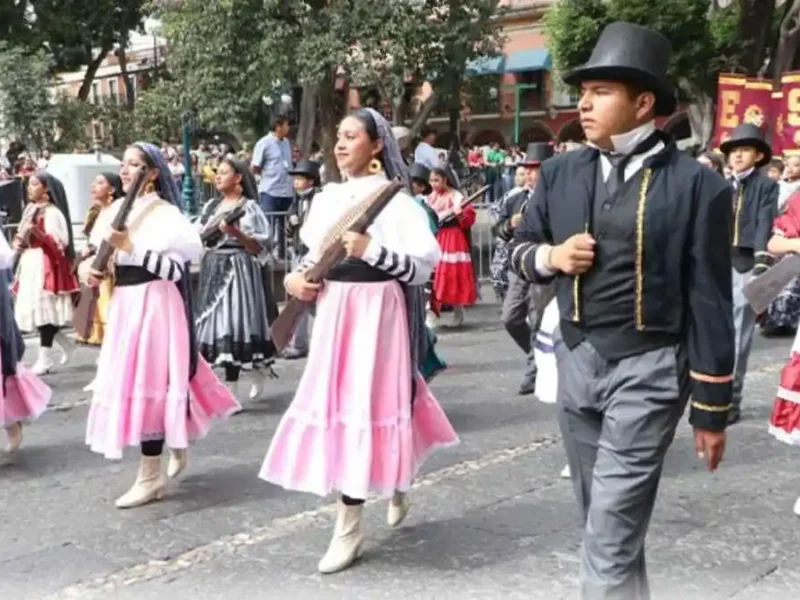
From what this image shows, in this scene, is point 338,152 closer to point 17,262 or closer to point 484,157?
point 17,262

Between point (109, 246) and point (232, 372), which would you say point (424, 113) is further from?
Result: point (109, 246)

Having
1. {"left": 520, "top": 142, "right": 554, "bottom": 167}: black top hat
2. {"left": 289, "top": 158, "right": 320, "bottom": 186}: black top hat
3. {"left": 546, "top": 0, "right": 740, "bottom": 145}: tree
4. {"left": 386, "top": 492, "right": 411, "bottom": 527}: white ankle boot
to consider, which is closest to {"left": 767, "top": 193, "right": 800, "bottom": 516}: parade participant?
{"left": 386, "top": 492, "right": 411, "bottom": 527}: white ankle boot

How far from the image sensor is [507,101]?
131ft

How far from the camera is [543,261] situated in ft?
10.9

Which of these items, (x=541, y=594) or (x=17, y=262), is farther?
(x=17, y=262)

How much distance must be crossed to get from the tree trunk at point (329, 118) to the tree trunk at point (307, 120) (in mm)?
178

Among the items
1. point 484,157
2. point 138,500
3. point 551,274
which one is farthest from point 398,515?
point 484,157

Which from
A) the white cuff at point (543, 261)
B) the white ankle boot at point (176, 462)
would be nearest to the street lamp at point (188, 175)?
the white ankle boot at point (176, 462)

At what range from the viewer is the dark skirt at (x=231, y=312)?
23.9 ft

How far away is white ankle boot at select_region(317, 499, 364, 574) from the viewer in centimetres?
429

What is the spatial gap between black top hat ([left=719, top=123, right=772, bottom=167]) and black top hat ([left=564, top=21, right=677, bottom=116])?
12.8ft

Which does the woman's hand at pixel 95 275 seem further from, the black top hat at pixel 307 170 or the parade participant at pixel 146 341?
the black top hat at pixel 307 170

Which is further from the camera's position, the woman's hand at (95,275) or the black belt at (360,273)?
the woman's hand at (95,275)

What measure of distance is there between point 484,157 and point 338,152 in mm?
22132
